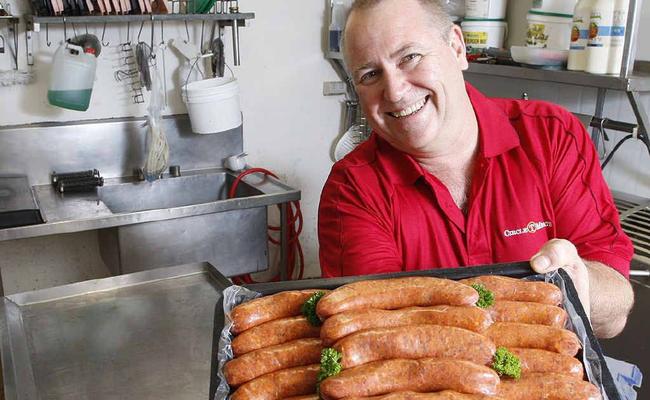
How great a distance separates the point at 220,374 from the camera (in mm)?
920

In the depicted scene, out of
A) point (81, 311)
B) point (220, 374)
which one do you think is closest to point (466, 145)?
point (220, 374)

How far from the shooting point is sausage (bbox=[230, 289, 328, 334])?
3.16ft

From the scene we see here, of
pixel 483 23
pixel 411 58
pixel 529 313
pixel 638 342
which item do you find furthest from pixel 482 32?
pixel 529 313

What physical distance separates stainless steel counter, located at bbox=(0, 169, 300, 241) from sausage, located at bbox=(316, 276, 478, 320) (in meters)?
1.64

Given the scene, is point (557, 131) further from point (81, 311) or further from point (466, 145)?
point (81, 311)

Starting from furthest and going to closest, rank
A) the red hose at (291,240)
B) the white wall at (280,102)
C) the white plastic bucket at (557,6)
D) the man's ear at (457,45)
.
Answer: the red hose at (291,240), the white wall at (280,102), the white plastic bucket at (557,6), the man's ear at (457,45)

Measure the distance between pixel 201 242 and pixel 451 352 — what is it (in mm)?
1941

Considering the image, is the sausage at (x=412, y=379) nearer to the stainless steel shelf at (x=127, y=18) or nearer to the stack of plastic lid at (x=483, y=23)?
the stainless steel shelf at (x=127, y=18)

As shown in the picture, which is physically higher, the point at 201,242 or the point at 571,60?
the point at 571,60

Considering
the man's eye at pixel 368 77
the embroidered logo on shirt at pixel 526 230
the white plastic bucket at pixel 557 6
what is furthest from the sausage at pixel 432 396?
the white plastic bucket at pixel 557 6

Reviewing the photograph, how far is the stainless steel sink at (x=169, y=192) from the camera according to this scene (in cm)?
288

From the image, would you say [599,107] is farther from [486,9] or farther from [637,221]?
[486,9]

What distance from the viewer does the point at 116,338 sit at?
60.3 inches

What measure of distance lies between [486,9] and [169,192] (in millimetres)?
1679
